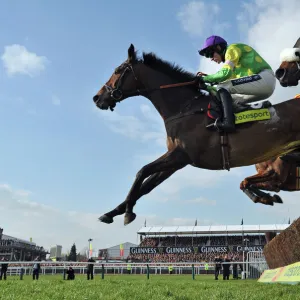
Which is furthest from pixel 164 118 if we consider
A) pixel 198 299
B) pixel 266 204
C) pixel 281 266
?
pixel 281 266

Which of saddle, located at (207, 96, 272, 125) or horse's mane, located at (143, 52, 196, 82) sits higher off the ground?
horse's mane, located at (143, 52, 196, 82)

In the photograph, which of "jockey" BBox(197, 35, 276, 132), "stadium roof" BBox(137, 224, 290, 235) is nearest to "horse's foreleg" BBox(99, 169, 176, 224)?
"jockey" BBox(197, 35, 276, 132)

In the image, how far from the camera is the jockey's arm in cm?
584

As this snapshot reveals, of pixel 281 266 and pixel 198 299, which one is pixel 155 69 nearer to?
pixel 198 299

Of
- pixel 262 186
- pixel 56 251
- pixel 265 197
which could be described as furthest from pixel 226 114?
pixel 56 251

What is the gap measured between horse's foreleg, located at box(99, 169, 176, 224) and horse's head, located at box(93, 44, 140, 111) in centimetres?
138

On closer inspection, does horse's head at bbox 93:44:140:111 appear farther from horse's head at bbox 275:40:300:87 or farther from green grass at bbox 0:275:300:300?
green grass at bbox 0:275:300:300

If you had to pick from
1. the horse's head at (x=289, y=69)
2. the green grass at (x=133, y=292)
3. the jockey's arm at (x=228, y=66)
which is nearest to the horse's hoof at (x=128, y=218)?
the green grass at (x=133, y=292)

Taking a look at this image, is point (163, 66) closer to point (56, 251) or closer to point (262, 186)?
point (262, 186)

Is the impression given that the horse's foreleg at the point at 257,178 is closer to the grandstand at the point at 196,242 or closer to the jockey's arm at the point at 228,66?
the jockey's arm at the point at 228,66

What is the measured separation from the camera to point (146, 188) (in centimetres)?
580

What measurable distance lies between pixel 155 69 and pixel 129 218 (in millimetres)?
2504

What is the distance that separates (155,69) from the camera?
21.4 feet

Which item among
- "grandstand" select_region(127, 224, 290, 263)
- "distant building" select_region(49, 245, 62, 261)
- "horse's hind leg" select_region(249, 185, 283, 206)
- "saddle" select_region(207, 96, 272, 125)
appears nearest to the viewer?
"saddle" select_region(207, 96, 272, 125)
